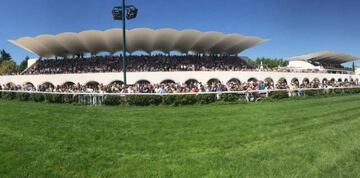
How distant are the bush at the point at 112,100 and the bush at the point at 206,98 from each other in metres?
3.94

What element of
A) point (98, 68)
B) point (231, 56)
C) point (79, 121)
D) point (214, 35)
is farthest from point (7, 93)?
point (231, 56)

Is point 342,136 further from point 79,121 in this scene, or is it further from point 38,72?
point 38,72

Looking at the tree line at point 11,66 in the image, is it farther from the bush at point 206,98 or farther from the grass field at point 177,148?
the grass field at point 177,148

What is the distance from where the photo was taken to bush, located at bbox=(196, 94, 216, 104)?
22.2m

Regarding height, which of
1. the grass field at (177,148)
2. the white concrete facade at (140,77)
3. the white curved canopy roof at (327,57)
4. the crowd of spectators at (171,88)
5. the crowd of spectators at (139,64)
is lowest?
the grass field at (177,148)

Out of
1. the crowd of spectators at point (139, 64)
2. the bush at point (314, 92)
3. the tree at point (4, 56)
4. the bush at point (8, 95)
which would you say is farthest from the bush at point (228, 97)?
the tree at point (4, 56)

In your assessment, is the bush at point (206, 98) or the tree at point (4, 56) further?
the tree at point (4, 56)

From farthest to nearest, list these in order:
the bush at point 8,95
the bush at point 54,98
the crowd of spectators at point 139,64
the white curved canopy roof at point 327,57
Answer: the white curved canopy roof at point 327,57, the crowd of spectators at point 139,64, the bush at point 8,95, the bush at point 54,98

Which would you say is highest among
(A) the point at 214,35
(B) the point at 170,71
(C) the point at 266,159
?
(A) the point at 214,35

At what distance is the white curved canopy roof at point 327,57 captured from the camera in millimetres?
83750

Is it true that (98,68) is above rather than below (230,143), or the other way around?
above

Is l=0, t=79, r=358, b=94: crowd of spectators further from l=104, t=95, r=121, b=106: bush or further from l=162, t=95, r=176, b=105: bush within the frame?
l=104, t=95, r=121, b=106: bush

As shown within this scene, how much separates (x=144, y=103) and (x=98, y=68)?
3503 cm

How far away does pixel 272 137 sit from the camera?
9.52 meters
